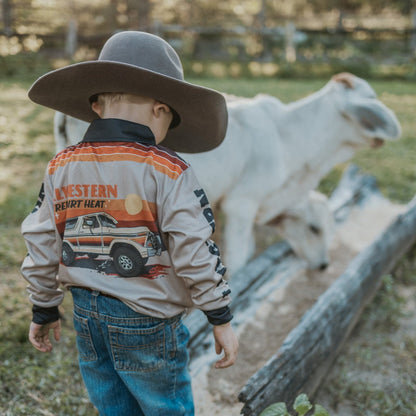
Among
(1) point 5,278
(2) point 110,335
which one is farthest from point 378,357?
(1) point 5,278

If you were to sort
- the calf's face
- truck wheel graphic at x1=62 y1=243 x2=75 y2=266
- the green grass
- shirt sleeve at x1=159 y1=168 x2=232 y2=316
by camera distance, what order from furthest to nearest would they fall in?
the calf's face < the green grass < truck wheel graphic at x1=62 y1=243 x2=75 y2=266 < shirt sleeve at x1=159 y1=168 x2=232 y2=316

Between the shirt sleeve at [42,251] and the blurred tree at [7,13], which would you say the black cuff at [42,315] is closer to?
the shirt sleeve at [42,251]

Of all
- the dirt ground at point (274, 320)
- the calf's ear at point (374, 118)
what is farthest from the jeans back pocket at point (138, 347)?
the calf's ear at point (374, 118)

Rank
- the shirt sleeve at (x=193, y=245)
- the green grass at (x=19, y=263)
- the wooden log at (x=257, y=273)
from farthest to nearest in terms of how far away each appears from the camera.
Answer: the wooden log at (x=257, y=273)
the green grass at (x=19, y=263)
the shirt sleeve at (x=193, y=245)

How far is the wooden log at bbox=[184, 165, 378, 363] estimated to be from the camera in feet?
7.92

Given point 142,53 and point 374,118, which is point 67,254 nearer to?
point 142,53

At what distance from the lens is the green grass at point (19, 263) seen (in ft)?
7.15

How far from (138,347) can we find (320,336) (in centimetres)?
112

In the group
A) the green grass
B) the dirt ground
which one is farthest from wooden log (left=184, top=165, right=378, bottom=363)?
the green grass

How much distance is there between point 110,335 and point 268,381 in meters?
0.71

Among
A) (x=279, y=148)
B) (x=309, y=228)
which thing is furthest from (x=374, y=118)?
(x=309, y=228)

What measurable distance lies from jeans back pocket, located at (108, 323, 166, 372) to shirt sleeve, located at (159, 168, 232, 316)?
0.18m

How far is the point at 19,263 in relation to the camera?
3.30 meters

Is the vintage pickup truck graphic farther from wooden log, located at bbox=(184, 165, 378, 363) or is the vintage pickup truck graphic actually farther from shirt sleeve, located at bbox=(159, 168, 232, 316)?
wooden log, located at bbox=(184, 165, 378, 363)
